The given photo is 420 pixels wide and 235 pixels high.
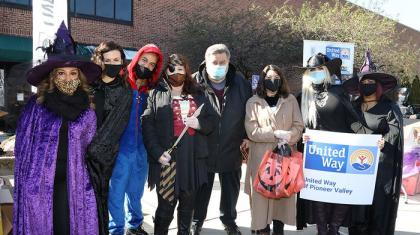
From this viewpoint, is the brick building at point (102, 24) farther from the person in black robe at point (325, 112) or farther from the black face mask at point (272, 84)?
the person in black robe at point (325, 112)

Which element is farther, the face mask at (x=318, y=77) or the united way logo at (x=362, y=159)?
the face mask at (x=318, y=77)

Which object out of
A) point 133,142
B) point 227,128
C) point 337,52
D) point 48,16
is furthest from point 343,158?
point 337,52

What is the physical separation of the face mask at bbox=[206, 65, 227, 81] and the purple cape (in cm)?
166

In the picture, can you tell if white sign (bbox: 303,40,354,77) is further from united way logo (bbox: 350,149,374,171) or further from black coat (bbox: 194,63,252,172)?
united way logo (bbox: 350,149,374,171)

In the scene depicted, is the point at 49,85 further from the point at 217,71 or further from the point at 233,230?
the point at 233,230

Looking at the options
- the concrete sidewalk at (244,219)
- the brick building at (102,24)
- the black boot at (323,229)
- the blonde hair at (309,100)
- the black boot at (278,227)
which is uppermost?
the brick building at (102,24)

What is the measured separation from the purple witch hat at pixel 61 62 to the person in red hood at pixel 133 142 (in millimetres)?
758

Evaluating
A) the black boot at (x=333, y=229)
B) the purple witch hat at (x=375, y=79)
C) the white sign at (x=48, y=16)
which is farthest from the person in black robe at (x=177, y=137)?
the white sign at (x=48, y=16)

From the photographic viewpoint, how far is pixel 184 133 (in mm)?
3900

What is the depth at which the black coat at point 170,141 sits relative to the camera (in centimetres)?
388

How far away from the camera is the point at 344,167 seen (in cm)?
411

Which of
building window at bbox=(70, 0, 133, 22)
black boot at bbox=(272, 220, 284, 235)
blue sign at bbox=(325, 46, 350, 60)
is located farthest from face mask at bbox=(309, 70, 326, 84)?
building window at bbox=(70, 0, 133, 22)

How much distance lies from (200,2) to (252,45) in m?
4.16

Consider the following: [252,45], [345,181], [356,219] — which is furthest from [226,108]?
[252,45]
